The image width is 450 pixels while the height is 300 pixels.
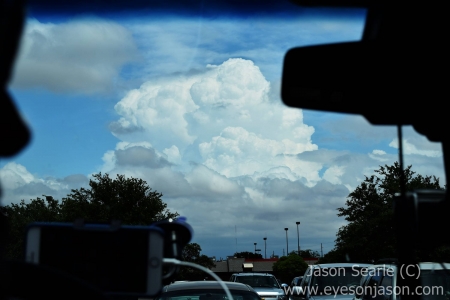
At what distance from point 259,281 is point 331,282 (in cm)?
632

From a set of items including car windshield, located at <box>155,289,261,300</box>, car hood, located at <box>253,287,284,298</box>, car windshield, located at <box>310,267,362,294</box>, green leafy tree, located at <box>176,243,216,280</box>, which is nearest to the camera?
green leafy tree, located at <box>176,243,216,280</box>

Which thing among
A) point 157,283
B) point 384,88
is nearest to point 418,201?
point 384,88

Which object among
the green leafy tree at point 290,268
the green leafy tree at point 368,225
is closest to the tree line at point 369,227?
the green leafy tree at point 368,225

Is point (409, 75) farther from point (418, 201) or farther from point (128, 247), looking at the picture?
point (128, 247)

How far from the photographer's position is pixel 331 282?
1495 cm

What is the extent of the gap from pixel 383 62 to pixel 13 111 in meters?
1.05

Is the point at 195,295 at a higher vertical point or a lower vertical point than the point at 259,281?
lower

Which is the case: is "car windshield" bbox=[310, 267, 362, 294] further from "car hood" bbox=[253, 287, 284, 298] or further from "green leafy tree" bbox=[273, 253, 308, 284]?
"green leafy tree" bbox=[273, 253, 308, 284]

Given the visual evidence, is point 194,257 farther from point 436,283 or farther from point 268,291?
point 268,291

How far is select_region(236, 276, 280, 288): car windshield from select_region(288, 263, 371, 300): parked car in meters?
5.21

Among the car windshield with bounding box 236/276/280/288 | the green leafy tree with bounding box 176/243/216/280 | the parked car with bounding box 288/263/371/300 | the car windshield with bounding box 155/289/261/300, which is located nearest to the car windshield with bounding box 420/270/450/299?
the car windshield with bounding box 155/289/261/300

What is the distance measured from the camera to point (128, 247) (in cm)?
182

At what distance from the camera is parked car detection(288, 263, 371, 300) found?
1436cm

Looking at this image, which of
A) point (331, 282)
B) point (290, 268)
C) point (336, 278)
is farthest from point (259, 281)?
point (290, 268)
